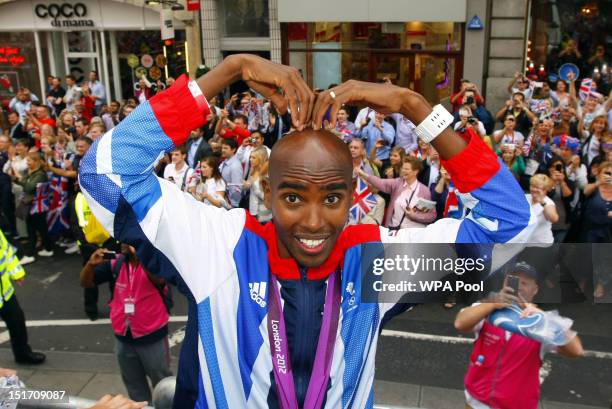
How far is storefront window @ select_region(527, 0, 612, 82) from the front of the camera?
15031mm

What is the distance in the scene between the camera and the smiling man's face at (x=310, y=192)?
7.02ft

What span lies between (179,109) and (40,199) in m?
7.90

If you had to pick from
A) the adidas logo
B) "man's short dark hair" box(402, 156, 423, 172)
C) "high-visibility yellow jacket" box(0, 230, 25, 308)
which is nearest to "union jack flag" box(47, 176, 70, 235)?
"high-visibility yellow jacket" box(0, 230, 25, 308)

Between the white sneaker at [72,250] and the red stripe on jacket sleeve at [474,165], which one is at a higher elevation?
the red stripe on jacket sleeve at [474,165]

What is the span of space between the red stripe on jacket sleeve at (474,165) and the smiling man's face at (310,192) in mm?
390

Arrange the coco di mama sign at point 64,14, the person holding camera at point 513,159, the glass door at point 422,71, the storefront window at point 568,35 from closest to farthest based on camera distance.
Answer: the person holding camera at point 513,159, the storefront window at point 568,35, the glass door at point 422,71, the coco di mama sign at point 64,14

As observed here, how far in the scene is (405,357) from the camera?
6.20 metres

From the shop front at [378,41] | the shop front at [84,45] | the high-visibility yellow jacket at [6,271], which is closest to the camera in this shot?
the high-visibility yellow jacket at [6,271]

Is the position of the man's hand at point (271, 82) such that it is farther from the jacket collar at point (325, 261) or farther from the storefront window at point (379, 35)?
the storefront window at point (379, 35)

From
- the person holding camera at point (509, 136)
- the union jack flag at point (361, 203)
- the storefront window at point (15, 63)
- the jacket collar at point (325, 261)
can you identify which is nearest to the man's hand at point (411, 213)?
the union jack flag at point (361, 203)

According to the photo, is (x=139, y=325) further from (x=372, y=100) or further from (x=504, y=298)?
(x=372, y=100)

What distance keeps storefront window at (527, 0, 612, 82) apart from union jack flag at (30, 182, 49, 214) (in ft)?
37.5

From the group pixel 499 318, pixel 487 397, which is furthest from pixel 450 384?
pixel 499 318

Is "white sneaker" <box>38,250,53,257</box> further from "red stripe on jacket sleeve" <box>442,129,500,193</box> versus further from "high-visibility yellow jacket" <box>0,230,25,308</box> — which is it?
"red stripe on jacket sleeve" <box>442,129,500,193</box>
